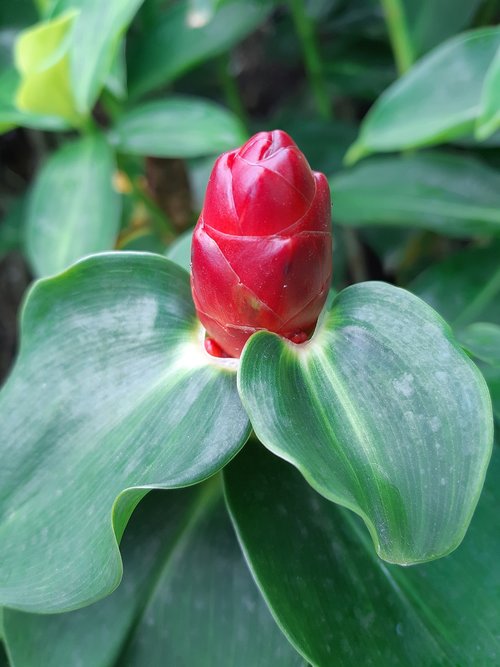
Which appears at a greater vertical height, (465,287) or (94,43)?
(94,43)

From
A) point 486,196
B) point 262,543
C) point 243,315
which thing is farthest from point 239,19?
point 262,543

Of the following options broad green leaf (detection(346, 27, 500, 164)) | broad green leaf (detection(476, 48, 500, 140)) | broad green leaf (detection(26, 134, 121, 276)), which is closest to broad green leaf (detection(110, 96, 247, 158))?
broad green leaf (detection(26, 134, 121, 276))

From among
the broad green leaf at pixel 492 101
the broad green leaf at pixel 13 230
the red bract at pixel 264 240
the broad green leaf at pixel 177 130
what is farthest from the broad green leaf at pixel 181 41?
the red bract at pixel 264 240

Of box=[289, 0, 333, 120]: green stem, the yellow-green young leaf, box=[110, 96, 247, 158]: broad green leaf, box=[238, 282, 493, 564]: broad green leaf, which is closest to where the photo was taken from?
box=[238, 282, 493, 564]: broad green leaf

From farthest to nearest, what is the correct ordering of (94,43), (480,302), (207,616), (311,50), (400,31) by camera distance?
(311,50) → (400,31) → (480,302) → (94,43) → (207,616)

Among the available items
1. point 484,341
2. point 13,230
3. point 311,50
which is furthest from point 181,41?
point 484,341

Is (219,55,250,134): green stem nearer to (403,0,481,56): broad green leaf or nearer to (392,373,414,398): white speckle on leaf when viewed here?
(403,0,481,56): broad green leaf

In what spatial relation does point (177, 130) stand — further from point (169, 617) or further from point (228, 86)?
point (169, 617)
